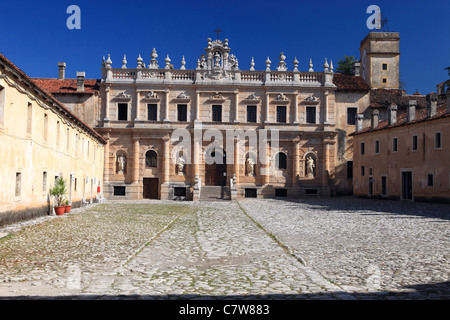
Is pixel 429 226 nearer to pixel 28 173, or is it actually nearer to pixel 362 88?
pixel 28 173

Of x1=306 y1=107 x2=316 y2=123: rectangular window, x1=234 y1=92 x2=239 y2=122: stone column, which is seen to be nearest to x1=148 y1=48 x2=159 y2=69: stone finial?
x1=234 y1=92 x2=239 y2=122: stone column

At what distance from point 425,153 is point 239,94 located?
681 inches

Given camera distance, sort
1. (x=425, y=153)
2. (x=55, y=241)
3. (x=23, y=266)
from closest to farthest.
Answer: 1. (x=23, y=266)
2. (x=55, y=241)
3. (x=425, y=153)

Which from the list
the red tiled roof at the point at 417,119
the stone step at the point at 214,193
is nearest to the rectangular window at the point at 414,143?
the red tiled roof at the point at 417,119

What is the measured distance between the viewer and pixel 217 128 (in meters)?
39.9

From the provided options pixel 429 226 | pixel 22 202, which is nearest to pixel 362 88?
pixel 429 226

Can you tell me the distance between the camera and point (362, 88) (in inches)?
1655

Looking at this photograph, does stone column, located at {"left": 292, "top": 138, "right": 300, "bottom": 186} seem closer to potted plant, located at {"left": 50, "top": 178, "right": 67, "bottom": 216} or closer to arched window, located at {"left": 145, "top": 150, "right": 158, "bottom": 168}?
arched window, located at {"left": 145, "top": 150, "right": 158, "bottom": 168}

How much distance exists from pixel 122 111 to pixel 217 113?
8937 millimetres

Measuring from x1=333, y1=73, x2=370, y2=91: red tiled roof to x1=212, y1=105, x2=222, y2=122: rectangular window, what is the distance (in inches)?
469

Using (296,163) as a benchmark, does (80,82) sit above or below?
above

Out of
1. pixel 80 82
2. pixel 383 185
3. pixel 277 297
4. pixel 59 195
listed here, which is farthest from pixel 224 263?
pixel 80 82

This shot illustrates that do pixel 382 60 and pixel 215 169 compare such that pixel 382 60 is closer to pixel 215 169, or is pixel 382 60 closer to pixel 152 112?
pixel 215 169

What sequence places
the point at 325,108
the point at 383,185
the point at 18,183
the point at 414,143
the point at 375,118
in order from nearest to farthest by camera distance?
the point at 18,183, the point at 414,143, the point at 383,185, the point at 375,118, the point at 325,108
